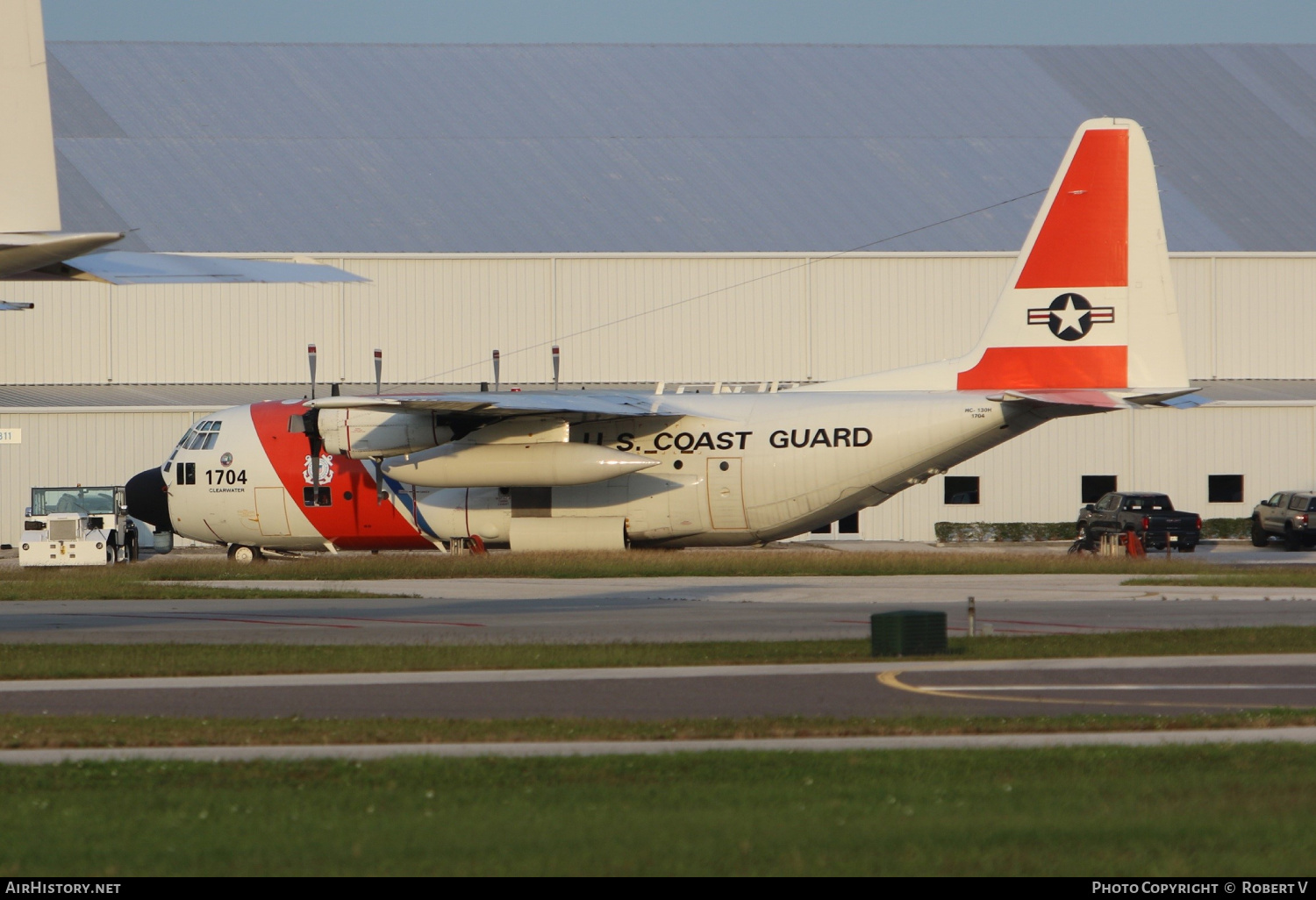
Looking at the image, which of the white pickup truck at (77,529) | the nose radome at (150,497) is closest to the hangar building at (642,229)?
the white pickup truck at (77,529)

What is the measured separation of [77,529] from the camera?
3559cm

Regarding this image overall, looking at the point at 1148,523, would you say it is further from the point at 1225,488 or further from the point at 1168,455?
the point at 1225,488

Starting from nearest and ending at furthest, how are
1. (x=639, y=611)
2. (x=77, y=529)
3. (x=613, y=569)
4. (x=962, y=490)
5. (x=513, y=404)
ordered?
(x=639, y=611)
(x=513, y=404)
(x=613, y=569)
(x=77, y=529)
(x=962, y=490)

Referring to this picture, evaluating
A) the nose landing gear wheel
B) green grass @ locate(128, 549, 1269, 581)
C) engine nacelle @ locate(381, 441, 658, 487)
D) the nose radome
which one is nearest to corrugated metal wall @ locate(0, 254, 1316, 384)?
the nose radome

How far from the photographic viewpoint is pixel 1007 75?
2392 inches

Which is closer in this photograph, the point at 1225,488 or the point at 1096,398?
the point at 1096,398

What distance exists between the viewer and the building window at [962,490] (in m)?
46.3

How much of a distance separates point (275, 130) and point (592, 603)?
3583cm

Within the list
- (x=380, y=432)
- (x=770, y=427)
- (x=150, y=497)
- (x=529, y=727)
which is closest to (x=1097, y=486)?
(x=770, y=427)

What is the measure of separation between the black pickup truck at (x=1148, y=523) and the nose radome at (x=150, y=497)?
23740 mm

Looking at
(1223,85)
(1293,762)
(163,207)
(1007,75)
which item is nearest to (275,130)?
(163,207)

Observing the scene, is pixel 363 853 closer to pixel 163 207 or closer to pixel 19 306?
pixel 19 306

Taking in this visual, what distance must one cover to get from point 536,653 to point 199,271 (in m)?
7.37

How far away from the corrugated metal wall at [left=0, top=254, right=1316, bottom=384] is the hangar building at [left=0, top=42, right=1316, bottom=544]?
0.09 meters
